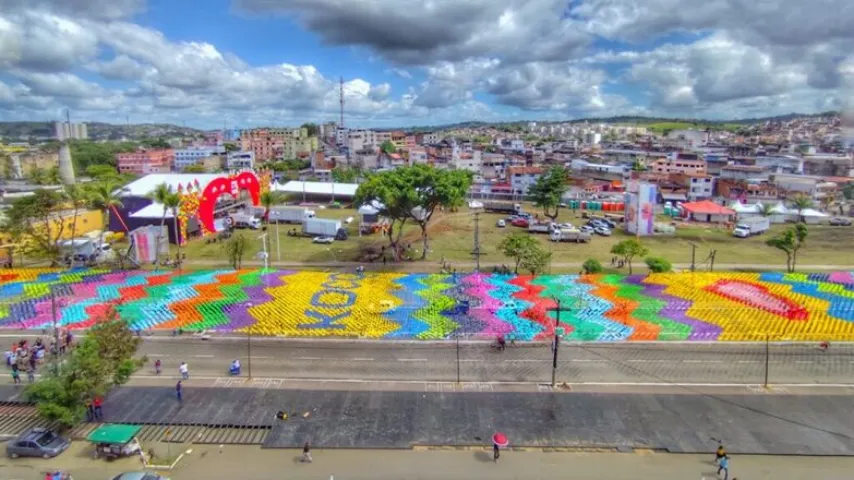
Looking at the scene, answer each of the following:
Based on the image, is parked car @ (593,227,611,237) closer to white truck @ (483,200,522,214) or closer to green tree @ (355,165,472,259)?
white truck @ (483,200,522,214)

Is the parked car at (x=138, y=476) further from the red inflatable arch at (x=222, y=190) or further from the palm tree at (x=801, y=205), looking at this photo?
the palm tree at (x=801, y=205)

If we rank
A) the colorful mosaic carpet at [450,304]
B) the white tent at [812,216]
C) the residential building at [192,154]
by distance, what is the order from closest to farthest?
1. the colorful mosaic carpet at [450,304]
2. the white tent at [812,216]
3. the residential building at [192,154]

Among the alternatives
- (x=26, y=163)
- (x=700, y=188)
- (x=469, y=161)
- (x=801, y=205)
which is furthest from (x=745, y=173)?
(x=26, y=163)

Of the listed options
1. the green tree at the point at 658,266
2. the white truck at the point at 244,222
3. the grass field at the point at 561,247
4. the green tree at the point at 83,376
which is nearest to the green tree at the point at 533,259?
the grass field at the point at 561,247

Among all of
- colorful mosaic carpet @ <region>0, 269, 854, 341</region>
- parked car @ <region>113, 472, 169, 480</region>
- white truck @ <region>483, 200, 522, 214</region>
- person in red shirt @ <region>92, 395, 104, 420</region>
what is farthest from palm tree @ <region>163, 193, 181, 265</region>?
white truck @ <region>483, 200, 522, 214</region>

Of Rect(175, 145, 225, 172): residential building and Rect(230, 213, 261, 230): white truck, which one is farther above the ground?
Rect(175, 145, 225, 172): residential building
